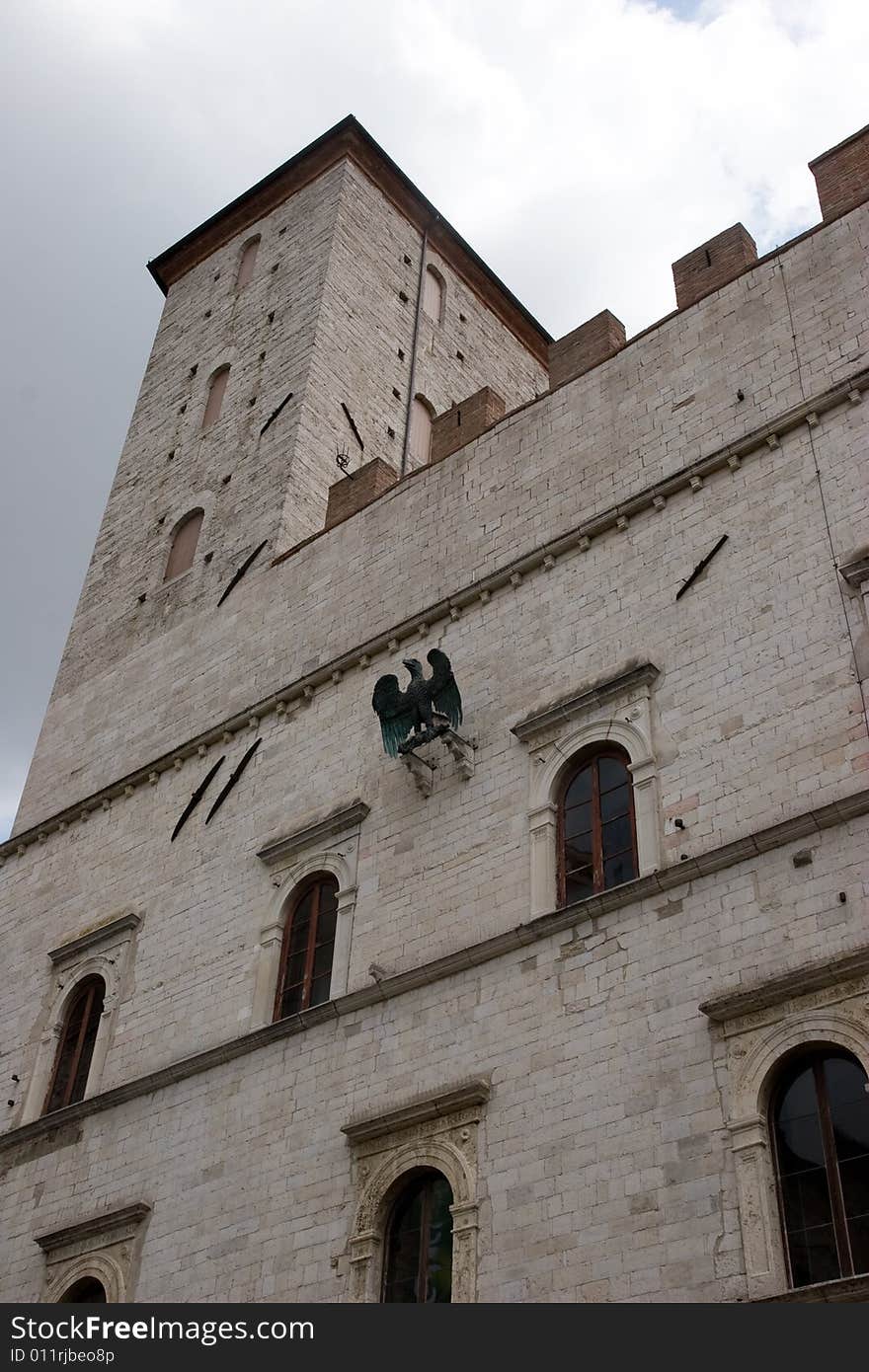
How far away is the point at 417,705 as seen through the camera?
14578 mm

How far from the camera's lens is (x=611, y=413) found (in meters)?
15.9

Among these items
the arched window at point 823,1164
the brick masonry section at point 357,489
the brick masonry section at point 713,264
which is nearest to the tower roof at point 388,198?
the brick masonry section at point 357,489

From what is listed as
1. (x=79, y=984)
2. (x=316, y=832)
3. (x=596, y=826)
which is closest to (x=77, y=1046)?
(x=79, y=984)

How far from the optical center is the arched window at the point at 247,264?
2595cm

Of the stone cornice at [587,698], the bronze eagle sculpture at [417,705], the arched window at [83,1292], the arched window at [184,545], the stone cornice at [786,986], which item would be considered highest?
the arched window at [184,545]

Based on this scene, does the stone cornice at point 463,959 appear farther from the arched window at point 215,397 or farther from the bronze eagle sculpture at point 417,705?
the arched window at point 215,397

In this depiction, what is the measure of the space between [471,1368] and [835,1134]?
9.09ft

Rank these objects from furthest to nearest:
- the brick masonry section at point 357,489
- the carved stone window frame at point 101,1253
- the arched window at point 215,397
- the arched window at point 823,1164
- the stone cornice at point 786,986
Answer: the arched window at point 215,397
the brick masonry section at point 357,489
the carved stone window frame at point 101,1253
the stone cornice at point 786,986
the arched window at point 823,1164

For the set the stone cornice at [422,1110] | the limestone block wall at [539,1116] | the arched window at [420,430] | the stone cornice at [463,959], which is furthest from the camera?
the arched window at [420,430]

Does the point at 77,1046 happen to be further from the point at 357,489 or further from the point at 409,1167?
the point at 357,489

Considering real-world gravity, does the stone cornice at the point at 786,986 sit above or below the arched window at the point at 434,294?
below

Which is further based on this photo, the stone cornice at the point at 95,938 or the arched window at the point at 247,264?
the arched window at the point at 247,264

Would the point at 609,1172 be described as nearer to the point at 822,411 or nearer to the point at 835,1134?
the point at 835,1134

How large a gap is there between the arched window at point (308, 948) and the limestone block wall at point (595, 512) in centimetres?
292
